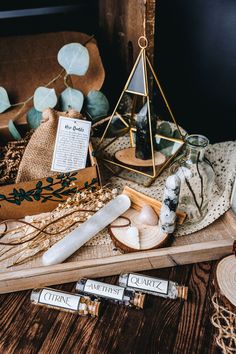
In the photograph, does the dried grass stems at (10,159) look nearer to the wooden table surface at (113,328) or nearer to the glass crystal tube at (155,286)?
the wooden table surface at (113,328)

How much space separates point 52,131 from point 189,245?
0.51 metres

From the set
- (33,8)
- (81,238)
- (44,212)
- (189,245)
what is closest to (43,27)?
(33,8)

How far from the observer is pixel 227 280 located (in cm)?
82

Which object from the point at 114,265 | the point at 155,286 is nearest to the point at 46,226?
the point at 114,265

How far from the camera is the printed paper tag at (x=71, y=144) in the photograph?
3.42 feet

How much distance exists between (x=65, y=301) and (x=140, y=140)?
499mm

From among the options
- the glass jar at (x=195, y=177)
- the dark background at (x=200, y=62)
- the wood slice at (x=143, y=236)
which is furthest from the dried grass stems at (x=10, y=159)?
the dark background at (x=200, y=62)

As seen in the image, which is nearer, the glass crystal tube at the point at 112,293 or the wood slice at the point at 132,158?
the glass crystal tube at the point at 112,293

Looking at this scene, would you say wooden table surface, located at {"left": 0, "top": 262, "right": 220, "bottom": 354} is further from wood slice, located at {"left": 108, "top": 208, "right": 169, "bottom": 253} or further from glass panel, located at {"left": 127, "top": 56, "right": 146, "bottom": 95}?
glass panel, located at {"left": 127, "top": 56, "right": 146, "bottom": 95}

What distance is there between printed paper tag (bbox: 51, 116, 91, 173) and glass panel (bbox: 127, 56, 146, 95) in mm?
158

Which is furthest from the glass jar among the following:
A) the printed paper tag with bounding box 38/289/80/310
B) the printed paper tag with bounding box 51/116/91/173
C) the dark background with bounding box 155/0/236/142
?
the dark background with bounding box 155/0/236/142

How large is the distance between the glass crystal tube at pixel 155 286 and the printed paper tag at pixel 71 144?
0.35 meters

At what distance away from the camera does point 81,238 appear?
92cm

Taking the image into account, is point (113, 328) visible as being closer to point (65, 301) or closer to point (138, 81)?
point (65, 301)
